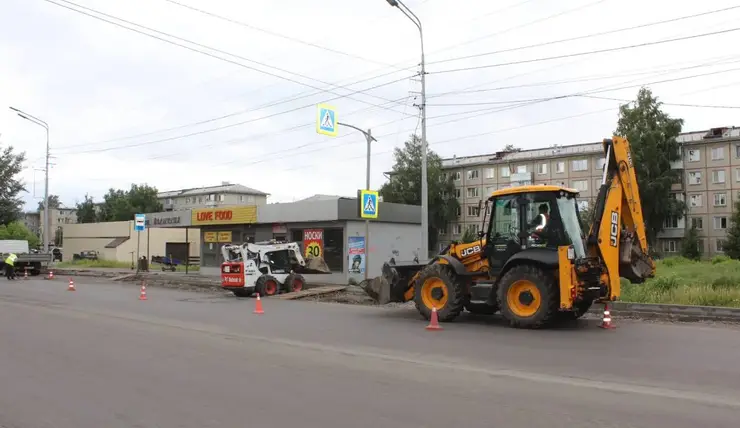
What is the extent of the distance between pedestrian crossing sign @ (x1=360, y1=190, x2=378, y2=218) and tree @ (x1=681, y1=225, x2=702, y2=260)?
50159mm

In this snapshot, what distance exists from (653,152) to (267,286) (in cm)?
5101

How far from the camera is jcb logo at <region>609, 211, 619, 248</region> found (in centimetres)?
1206

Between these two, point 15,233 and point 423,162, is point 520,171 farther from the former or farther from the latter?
point 15,233

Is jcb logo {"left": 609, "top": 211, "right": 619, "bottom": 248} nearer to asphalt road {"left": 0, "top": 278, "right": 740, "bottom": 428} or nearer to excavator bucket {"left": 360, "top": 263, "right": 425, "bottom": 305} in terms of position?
asphalt road {"left": 0, "top": 278, "right": 740, "bottom": 428}

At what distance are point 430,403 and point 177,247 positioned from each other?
2532 inches

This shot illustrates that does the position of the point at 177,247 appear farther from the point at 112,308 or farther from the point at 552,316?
the point at 552,316

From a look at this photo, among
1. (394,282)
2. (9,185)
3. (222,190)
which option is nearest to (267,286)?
(394,282)

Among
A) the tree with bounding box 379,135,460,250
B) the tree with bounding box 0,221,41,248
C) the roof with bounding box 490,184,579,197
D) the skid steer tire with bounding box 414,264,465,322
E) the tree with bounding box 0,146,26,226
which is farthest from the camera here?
the tree with bounding box 379,135,460,250

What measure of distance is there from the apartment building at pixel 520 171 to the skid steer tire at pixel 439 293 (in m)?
53.1

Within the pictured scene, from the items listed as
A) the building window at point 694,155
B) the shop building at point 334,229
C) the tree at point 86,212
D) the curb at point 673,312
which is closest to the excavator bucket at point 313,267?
the shop building at point 334,229

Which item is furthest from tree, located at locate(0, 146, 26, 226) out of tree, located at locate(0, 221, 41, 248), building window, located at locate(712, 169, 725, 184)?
building window, located at locate(712, 169, 725, 184)

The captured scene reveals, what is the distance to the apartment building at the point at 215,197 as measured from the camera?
116188 mm

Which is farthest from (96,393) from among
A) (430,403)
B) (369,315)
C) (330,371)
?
(369,315)

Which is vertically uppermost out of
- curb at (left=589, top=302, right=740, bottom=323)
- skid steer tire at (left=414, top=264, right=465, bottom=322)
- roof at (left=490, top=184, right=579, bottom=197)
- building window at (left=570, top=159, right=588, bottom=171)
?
building window at (left=570, top=159, right=588, bottom=171)
